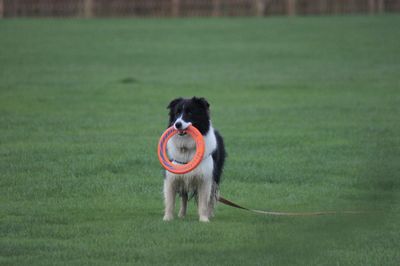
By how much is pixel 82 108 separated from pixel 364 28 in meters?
25.4

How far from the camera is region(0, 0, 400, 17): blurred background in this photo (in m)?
49.2

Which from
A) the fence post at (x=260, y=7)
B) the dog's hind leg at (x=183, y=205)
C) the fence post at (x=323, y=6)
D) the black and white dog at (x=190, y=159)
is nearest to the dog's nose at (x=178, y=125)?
the black and white dog at (x=190, y=159)

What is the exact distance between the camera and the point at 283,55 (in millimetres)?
33156

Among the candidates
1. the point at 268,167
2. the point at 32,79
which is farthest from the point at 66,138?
the point at 32,79

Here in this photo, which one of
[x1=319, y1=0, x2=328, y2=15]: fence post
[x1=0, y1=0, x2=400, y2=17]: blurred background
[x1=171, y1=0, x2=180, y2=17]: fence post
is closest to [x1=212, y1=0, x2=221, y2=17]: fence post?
[x1=0, y1=0, x2=400, y2=17]: blurred background

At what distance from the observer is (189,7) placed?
167 ft

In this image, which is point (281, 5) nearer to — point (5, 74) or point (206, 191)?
point (5, 74)

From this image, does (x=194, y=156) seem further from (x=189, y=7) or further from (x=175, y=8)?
(x=189, y=7)

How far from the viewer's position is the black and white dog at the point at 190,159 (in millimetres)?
8461

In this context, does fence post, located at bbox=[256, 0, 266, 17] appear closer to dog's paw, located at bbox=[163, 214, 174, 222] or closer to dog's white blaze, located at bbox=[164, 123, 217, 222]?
dog's white blaze, located at bbox=[164, 123, 217, 222]

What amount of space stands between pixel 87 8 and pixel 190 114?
4247 cm

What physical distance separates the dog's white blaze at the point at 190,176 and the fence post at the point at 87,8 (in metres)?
41.9

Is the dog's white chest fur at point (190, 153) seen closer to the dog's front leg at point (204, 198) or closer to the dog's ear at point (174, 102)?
the dog's front leg at point (204, 198)

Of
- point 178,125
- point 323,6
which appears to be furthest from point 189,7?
point 178,125
